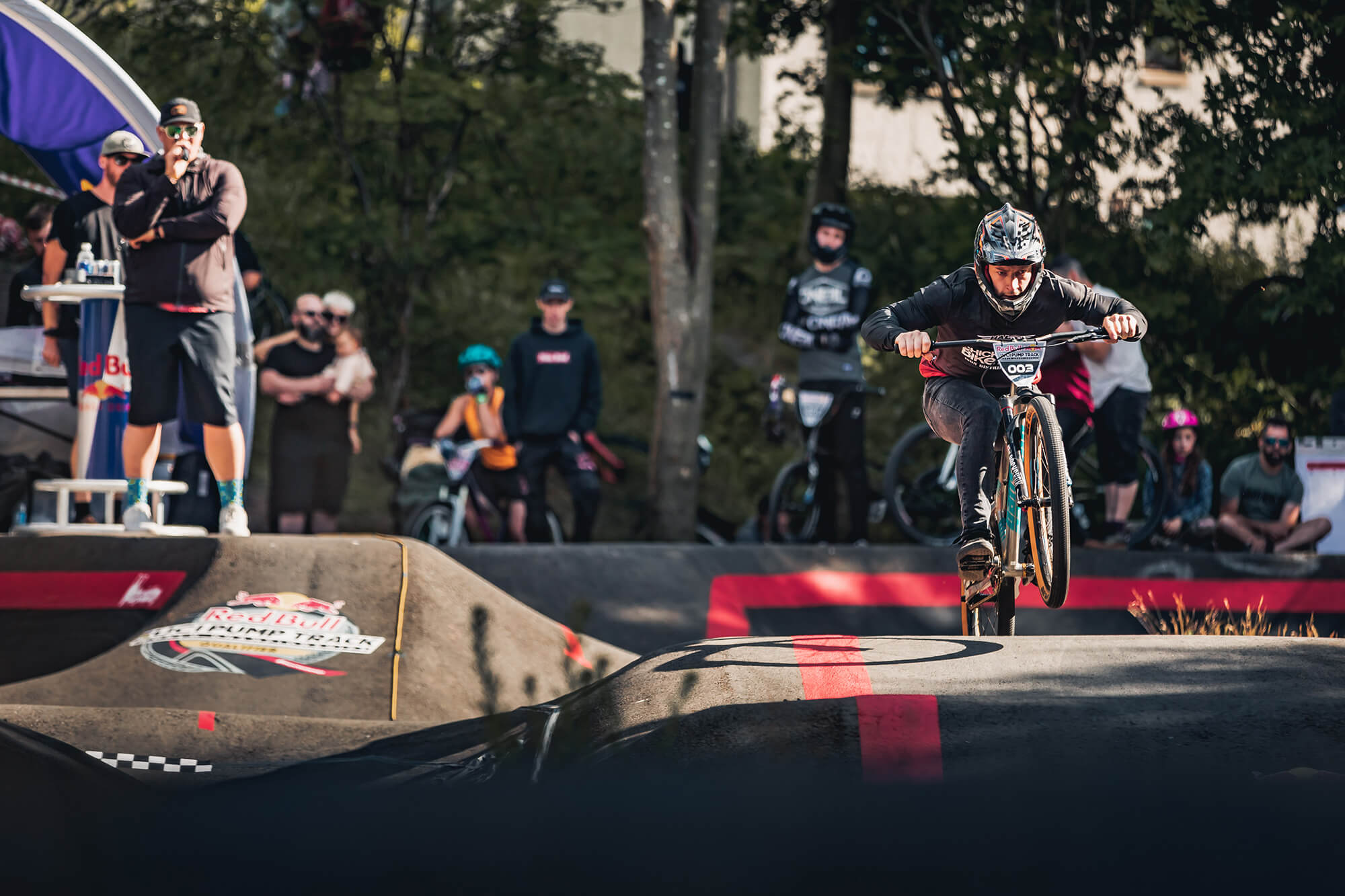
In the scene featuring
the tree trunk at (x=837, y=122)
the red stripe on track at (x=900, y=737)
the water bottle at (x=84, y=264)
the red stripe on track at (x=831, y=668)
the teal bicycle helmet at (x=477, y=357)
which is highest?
the tree trunk at (x=837, y=122)

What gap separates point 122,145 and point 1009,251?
189 inches

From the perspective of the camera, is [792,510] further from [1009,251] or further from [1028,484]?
[1009,251]

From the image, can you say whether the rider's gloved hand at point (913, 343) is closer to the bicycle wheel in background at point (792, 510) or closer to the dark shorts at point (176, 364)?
the dark shorts at point (176, 364)

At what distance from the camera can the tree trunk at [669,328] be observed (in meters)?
10.0

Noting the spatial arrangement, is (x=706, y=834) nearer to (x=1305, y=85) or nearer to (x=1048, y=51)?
(x=1305, y=85)

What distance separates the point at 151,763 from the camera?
5.08m

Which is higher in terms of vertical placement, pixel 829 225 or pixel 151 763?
pixel 829 225

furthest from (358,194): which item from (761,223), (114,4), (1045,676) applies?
(1045,676)

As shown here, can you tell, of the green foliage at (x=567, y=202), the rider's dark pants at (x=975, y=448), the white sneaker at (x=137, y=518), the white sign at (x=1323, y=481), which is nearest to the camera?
the rider's dark pants at (x=975, y=448)

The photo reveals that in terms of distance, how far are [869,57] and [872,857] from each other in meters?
10.2

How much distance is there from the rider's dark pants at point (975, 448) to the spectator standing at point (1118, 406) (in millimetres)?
2864

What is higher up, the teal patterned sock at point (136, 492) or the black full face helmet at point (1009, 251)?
the black full face helmet at point (1009, 251)

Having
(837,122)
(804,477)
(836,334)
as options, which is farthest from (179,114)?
(837,122)

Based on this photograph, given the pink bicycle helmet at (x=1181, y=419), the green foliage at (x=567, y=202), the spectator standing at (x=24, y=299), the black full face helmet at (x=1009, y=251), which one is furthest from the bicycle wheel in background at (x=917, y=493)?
the spectator standing at (x=24, y=299)
